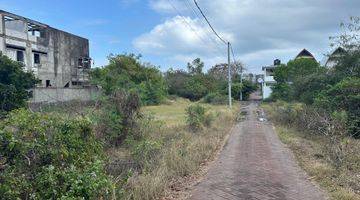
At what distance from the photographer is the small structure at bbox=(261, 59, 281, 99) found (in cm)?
7150

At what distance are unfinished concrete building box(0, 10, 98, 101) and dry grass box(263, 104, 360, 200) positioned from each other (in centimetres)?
2534

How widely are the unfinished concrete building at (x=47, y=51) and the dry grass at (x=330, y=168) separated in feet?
83.1

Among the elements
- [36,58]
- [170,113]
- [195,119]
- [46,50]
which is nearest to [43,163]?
[195,119]

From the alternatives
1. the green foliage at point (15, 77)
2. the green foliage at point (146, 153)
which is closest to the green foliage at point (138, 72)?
the green foliage at point (15, 77)

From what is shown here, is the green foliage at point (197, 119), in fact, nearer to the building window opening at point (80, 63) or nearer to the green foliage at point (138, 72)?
the green foliage at point (138, 72)

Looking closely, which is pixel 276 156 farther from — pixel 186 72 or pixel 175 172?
pixel 186 72

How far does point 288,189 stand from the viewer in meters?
8.77

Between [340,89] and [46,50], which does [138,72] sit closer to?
[46,50]

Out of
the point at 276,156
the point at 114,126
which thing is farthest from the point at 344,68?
the point at 114,126

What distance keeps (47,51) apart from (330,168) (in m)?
40.0

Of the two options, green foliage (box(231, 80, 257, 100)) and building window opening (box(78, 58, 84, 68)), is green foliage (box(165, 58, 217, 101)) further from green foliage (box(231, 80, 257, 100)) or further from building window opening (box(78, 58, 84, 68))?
building window opening (box(78, 58, 84, 68))

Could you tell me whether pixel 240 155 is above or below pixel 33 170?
below

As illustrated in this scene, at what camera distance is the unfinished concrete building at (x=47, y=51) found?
39.9m

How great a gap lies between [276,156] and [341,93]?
25.1 feet
